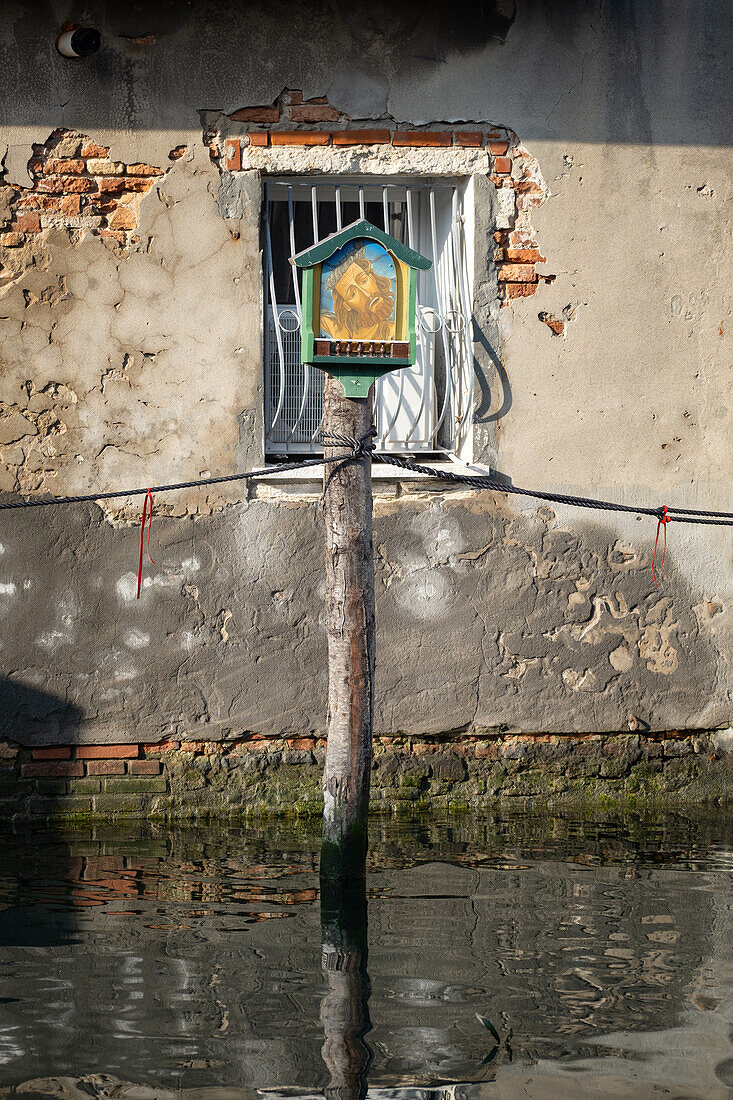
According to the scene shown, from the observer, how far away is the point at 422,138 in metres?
4.41

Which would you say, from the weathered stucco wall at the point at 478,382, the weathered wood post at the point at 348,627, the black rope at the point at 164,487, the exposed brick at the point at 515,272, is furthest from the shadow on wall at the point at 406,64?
the weathered wood post at the point at 348,627

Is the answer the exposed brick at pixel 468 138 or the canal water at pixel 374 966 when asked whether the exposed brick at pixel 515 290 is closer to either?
the exposed brick at pixel 468 138

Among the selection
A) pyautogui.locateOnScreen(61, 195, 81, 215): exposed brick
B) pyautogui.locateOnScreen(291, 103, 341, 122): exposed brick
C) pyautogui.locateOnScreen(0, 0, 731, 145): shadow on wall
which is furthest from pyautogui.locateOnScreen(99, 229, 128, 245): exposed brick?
pyautogui.locateOnScreen(291, 103, 341, 122): exposed brick

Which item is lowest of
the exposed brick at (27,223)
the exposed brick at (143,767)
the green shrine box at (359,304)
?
the exposed brick at (143,767)

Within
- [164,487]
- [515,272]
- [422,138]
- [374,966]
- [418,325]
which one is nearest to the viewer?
[374,966]

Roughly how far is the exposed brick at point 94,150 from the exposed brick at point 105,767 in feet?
8.42

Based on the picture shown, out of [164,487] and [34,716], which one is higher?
[164,487]

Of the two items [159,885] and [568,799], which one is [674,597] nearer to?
[568,799]

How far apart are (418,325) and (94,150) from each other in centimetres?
157

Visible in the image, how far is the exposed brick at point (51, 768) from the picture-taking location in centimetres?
439

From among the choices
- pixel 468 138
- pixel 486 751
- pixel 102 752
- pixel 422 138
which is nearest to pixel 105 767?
pixel 102 752

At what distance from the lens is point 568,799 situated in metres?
4.61

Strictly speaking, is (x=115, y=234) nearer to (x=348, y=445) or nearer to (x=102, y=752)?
(x=348, y=445)

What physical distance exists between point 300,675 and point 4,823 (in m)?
1.38
